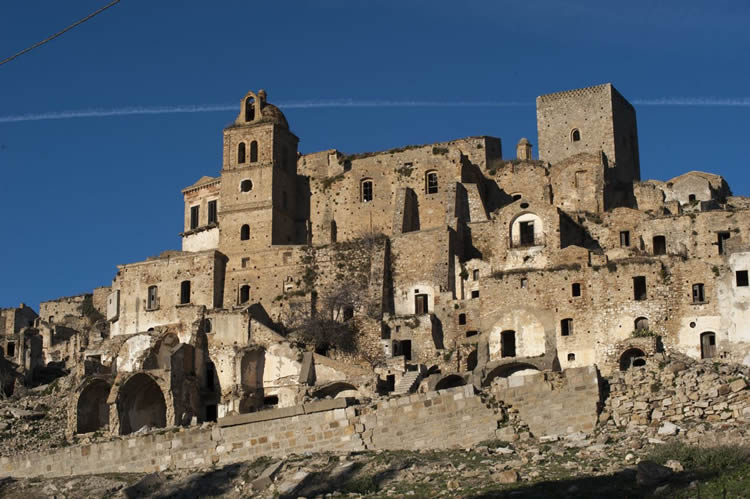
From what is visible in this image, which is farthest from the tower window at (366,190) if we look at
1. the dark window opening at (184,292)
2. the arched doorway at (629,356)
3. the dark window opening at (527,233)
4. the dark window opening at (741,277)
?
the dark window opening at (741,277)

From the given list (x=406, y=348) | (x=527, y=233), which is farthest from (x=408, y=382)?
(x=527, y=233)

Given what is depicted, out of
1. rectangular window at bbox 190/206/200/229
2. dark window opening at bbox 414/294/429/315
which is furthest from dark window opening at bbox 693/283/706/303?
rectangular window at bbox 190/206/200/229

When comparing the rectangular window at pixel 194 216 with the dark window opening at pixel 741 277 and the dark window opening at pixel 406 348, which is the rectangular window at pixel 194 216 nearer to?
the dark window opening at pixel 406 348

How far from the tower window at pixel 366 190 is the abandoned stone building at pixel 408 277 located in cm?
14

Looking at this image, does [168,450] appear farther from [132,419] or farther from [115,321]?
[115,321]

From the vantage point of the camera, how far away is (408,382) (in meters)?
52.7

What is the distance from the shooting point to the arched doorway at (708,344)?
171 ft

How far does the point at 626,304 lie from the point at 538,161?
16891 millimetres

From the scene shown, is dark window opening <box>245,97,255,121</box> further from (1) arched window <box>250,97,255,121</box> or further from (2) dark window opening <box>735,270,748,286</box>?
(2) dark window opening <box>735,270,748,286</box>

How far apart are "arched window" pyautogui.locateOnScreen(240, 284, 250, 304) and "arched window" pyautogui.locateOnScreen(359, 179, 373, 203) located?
8.83 meters

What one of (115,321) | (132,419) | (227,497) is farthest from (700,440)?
(115,321)

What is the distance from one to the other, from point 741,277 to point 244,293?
25.2 metres

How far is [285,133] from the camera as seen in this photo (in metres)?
69.8

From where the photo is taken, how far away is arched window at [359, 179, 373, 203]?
69.2 meters
